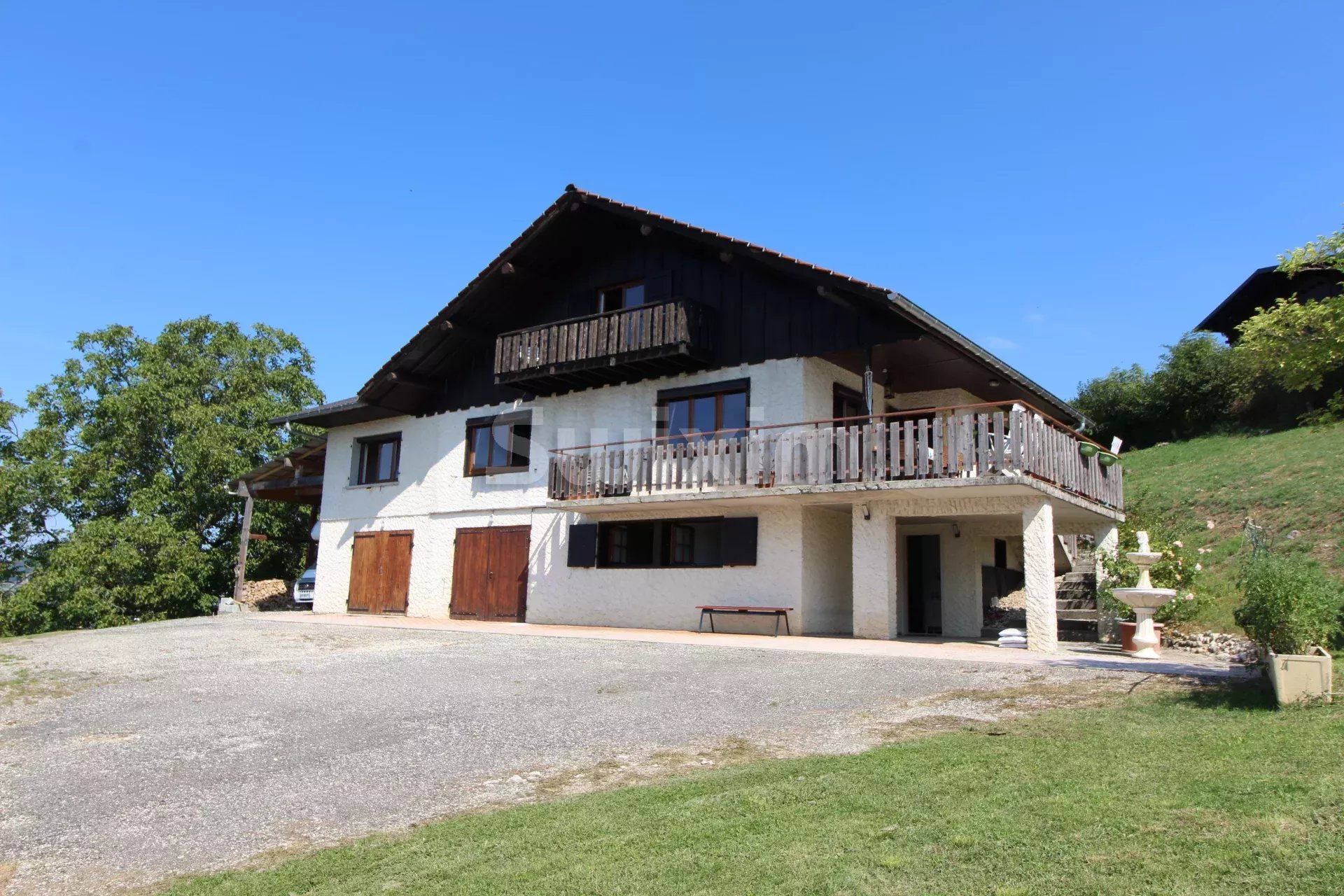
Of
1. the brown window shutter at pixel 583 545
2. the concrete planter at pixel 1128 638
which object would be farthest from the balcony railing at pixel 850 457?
the concrete planter at pixel 1128 638

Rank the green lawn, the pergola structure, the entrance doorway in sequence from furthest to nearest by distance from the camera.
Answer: the pergola structure → the entrance doorway → the green lawn

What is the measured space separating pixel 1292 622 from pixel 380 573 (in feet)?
66.5

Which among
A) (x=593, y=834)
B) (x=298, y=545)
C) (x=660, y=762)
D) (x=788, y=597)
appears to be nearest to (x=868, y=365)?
(x=788, y=597)

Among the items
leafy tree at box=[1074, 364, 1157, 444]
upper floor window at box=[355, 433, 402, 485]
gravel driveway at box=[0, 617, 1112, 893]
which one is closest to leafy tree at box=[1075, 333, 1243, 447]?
leafy tree at box=[1074, 364, 1157, 444]

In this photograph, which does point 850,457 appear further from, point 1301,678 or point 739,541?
point 1301,678

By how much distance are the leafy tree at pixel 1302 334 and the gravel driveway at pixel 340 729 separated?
16.6 feet

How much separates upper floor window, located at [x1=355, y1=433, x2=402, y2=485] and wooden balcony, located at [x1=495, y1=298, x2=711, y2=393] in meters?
4.94

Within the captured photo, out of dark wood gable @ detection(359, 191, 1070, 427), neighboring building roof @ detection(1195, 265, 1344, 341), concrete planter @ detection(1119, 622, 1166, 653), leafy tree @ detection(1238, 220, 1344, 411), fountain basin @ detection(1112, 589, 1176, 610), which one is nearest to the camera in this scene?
leafy tree @ detection(1238, 220, 1344, 411)

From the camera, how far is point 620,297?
20.7 m

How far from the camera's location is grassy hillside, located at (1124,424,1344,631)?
727 inches

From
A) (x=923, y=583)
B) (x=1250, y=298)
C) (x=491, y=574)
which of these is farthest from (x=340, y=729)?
(x=1250, y=298)

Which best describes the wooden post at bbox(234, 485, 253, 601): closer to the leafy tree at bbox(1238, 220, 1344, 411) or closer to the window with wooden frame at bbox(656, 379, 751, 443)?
the window with wooden frame at bbox(656, 379, 751, 443)

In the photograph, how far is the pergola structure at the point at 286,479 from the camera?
87.5ft

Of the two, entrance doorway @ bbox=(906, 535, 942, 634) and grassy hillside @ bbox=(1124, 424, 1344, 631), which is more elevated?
grassy hillside @ bbox=(1124, 424, 1344, 631)
